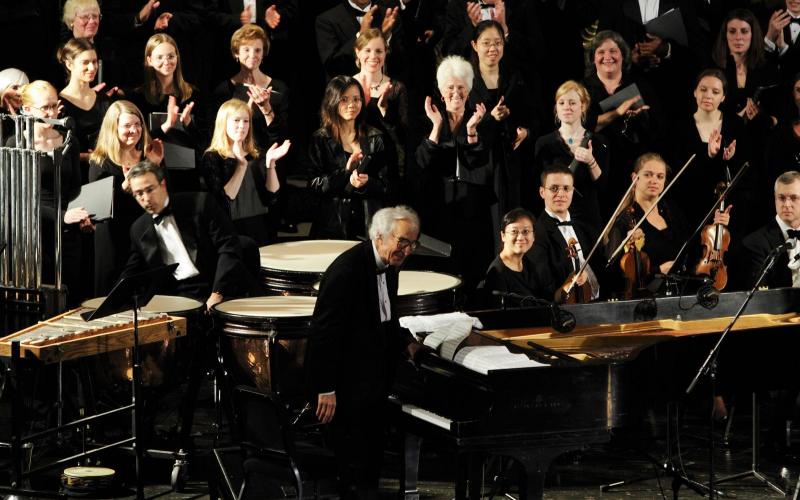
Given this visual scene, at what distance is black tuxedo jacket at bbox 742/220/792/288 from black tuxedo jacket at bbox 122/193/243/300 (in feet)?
9.61

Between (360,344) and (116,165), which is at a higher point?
(116,165)

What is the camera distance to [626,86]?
877cm

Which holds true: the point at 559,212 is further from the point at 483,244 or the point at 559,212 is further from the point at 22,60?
the point at 22,60

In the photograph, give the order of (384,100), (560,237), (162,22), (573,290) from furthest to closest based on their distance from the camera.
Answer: (384,100) → (162,22) → (560,237) → (573,290)

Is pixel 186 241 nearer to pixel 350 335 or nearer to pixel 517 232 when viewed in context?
pixel 517 232

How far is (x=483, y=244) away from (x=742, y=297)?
220 centimetres

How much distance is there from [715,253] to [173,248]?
119 inches

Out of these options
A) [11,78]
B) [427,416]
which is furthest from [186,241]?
[427,416]

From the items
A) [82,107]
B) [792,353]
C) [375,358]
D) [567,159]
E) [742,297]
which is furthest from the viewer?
[567,159]

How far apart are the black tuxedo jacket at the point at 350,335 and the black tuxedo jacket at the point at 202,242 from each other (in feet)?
5.20

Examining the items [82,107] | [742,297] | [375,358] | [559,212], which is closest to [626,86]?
[559,212]

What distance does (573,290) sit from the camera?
24.9 feet

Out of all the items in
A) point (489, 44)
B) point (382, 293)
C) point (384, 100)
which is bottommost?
point (382, 293)

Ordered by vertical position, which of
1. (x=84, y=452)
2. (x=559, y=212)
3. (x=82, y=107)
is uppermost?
(x=82, y=107)
